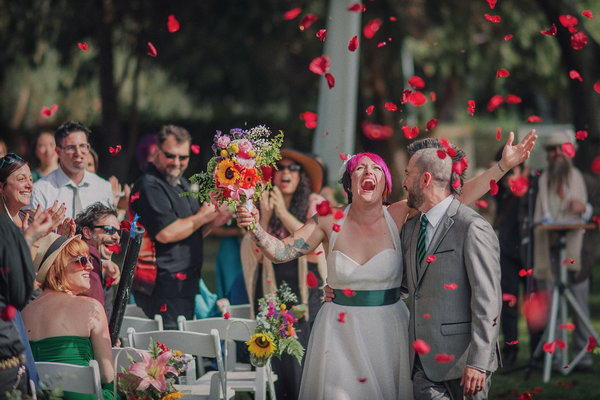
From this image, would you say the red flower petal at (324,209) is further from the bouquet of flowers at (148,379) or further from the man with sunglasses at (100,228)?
the man with sunglasses at (100,228)

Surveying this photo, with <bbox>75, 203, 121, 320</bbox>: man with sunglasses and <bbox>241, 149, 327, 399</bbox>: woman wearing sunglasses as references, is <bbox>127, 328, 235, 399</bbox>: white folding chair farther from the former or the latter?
<bbox>241, 149, 327, 399</bbox>: woman wearing sunglasses

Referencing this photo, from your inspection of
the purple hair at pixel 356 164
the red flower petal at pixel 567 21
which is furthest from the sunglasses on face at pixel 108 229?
the red flower petal at pixel 567 21

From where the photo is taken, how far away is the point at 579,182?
7.78 m

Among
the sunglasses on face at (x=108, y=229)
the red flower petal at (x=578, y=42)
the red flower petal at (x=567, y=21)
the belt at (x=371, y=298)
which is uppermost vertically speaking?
the red flower petal at (x=567, y=21)

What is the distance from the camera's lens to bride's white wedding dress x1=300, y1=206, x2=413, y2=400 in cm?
434

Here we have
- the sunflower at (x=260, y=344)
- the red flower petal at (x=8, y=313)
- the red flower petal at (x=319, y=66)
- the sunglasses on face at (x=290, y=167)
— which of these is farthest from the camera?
the sunglasses on face at (x=290, y=167)

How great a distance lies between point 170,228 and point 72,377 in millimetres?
2205

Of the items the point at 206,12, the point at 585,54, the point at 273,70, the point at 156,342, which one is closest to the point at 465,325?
the point at 156,342

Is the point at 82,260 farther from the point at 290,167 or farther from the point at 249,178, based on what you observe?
the point at 290,167

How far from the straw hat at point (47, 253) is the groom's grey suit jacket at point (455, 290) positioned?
1.98m

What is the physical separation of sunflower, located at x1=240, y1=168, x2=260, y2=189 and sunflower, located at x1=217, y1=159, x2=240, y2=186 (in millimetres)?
39

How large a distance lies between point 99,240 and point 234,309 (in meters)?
1.34

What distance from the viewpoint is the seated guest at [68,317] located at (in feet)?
14.1

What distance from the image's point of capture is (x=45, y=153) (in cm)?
767
